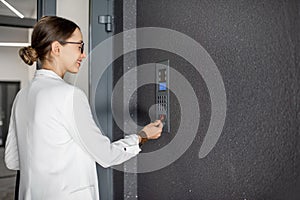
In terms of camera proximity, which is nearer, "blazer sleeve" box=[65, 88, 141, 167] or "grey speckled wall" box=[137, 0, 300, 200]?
"grey speckled wall" box=[137, 0, 300, 200]

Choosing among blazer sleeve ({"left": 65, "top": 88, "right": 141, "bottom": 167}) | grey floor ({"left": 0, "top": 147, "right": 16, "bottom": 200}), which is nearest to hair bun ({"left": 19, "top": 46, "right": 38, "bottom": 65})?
blazer sleeve ({"left": 65, "top": 88, "right": 141, "bottom": 167})

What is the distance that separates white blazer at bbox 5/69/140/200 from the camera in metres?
1.40

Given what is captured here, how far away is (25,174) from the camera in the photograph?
1.53m

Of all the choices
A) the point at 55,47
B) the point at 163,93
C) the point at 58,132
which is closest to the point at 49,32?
the point at 55,47

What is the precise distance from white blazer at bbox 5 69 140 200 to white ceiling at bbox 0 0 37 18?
2.10 feet

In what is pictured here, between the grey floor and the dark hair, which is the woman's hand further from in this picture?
the grey floor

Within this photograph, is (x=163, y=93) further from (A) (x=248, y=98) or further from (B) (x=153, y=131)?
(A) (x=248, y=98)

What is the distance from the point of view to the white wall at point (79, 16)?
6.82 ft

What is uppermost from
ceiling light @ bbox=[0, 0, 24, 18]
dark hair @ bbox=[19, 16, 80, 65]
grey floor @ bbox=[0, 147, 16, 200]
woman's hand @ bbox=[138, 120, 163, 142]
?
ceiling light @ bbox=[0, 0, 24, 18]

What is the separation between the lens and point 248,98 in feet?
3.14

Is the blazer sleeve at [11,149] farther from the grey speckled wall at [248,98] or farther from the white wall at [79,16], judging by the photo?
the grey speckled wall at [248,98]

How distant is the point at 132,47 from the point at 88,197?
2.66 ft

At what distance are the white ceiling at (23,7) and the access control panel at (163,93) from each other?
0.86 m

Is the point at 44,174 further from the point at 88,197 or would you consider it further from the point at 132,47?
the point at 132,47
